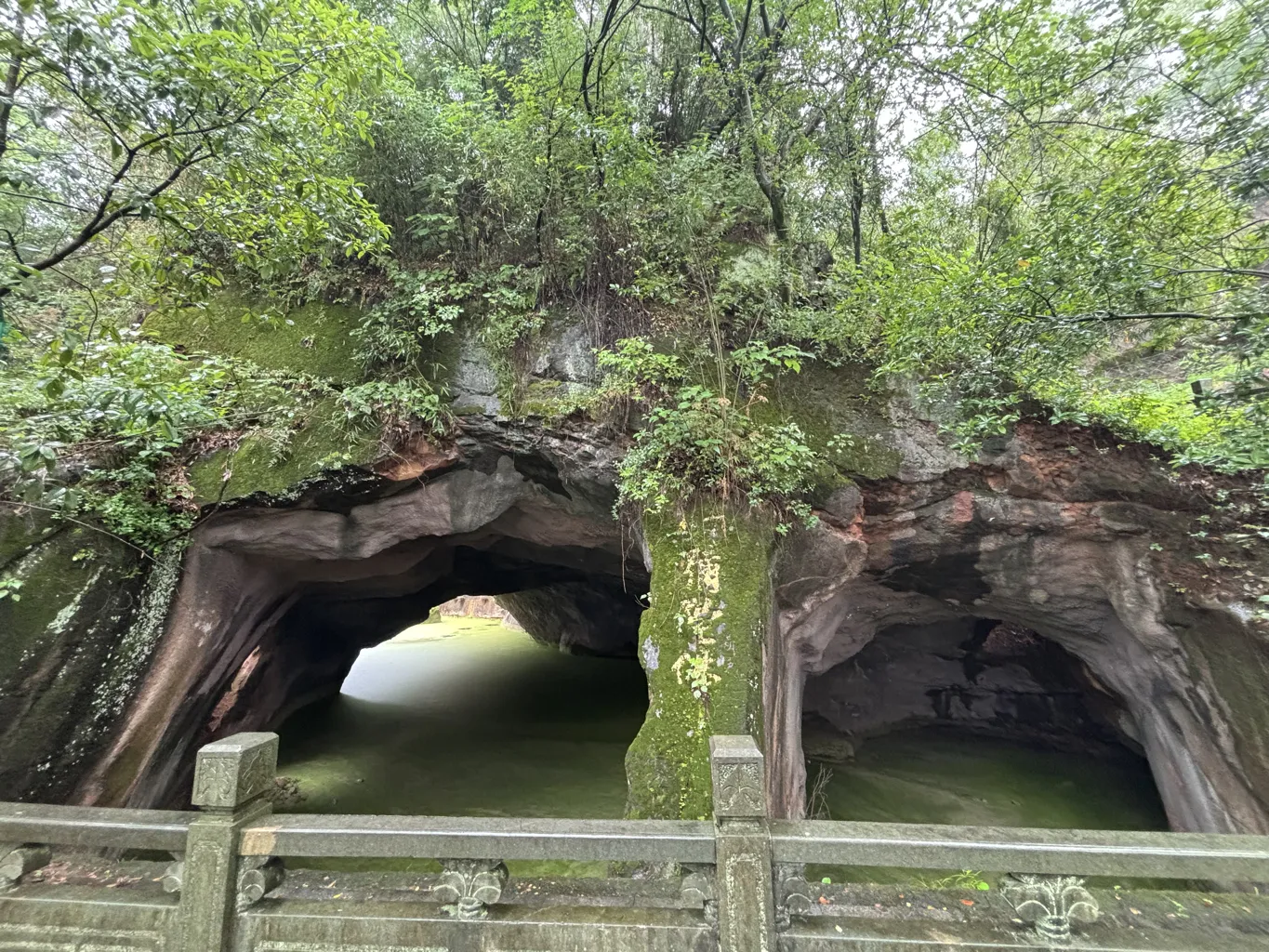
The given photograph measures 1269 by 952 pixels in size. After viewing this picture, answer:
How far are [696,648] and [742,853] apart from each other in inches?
68.2

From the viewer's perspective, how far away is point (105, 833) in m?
3.21

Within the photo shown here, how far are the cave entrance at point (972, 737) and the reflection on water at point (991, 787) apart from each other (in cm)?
2

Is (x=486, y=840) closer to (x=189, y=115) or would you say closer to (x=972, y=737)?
(x=189, y=115)

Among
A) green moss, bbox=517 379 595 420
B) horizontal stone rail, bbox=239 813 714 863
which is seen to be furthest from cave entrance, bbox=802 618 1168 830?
green moss, bbox=517 379 595 420


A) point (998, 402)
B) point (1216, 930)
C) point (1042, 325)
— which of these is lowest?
point (1216, 930)

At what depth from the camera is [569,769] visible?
27.3 ft

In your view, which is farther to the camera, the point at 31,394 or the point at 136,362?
the point at 31,394

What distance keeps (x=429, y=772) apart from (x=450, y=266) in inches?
277

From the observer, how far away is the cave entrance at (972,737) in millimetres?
7238

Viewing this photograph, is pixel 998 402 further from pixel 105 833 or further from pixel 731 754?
pixel 105 833

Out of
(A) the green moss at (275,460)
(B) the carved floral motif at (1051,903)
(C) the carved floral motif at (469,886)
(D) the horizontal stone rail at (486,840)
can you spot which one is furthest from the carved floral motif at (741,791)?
(A) the green moss at (275,460)

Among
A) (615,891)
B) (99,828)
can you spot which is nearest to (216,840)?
(99,828)

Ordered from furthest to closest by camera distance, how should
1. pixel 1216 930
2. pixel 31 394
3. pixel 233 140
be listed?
pixel 31 394, pixel 233 140, pixel 1216 930

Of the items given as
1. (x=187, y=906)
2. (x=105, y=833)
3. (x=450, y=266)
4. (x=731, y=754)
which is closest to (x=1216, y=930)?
(x=731, y=754)
